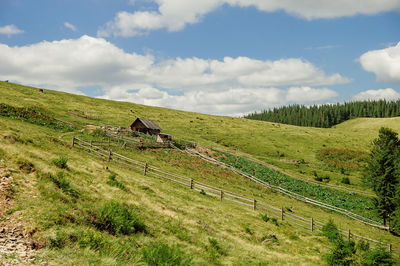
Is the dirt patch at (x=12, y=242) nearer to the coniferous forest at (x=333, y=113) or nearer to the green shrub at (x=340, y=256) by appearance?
the green shrub at (x=340, y=256)

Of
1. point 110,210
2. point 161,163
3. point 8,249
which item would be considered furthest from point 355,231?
point 8,249

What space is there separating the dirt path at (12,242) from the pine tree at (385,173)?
3583 centimetres

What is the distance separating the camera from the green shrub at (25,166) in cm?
1124

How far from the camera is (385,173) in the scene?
3173 centimetres

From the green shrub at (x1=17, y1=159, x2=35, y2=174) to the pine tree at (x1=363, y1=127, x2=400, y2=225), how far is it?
36048mm

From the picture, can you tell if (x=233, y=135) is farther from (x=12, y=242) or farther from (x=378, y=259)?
(x=12, y=242)

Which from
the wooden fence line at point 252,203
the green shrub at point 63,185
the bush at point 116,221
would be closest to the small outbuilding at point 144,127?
the wooden fence line at point 252,203

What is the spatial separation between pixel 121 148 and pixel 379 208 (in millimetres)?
36223

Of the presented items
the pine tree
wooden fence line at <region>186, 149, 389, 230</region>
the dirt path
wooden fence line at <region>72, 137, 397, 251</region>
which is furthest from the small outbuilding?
→ the dirt path

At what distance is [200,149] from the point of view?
49.0 m

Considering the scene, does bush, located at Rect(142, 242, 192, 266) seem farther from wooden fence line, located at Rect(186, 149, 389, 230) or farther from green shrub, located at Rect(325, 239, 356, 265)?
wooden fence line, located at Rect(186, 149, 389, 230)

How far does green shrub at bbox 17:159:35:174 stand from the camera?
36.9ft

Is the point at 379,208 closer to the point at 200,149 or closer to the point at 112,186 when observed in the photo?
the point at 200,149

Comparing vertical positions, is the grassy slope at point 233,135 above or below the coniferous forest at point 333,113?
below
